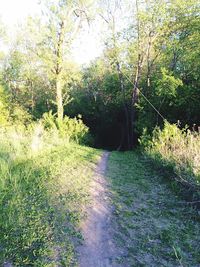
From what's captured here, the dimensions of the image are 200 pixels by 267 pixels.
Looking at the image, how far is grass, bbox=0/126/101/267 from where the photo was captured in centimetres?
423

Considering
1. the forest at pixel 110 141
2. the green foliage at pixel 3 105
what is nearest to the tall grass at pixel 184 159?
the forest at pixel 110 141

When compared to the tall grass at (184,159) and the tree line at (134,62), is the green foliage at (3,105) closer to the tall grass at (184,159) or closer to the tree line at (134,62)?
the tree line at (134,62)

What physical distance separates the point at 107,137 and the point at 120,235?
25898 mm

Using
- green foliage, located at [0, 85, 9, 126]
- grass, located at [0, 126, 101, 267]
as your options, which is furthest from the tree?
grass, located at [0, 126, 101, 267]

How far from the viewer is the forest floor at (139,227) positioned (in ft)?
14.6

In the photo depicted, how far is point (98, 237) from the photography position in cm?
504

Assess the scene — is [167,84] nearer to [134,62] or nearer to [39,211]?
[134,62]

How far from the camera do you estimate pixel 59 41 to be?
21750mm

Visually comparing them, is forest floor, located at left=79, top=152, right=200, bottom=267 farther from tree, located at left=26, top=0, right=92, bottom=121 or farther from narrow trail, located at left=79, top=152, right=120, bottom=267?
tree, located at left=26, top=0, right=92, bottom=121

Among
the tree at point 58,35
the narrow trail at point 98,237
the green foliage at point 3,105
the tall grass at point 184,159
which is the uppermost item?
the tree at point 58,35

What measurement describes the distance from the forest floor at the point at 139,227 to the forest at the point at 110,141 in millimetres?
Result: 30

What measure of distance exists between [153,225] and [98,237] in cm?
118

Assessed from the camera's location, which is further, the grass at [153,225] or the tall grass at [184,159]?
the tall grass at [184,159]

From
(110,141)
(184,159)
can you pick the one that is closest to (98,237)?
(184,159)
